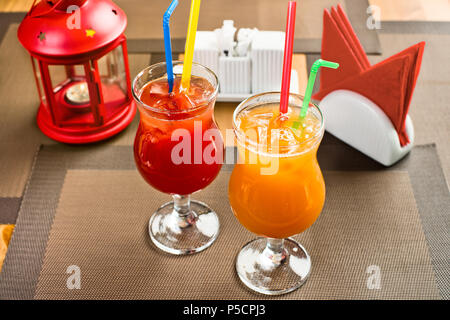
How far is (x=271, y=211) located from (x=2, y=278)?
58cm

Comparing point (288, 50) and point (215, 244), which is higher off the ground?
point (288, 50)

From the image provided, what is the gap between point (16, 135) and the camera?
158 centimetres

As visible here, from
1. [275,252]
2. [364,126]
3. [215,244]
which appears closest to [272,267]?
[275,252]

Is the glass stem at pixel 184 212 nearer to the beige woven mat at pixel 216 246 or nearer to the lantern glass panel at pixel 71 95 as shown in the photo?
the beige woven mat at pixel 216 246

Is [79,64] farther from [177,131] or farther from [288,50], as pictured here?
[288,50]

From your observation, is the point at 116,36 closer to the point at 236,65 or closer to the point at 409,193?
the point at 236,65

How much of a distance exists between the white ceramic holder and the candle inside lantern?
67 cm

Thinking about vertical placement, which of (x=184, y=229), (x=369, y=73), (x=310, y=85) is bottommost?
(x=184, y=229)

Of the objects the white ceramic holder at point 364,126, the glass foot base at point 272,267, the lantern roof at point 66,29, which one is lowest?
the glass foot base at point 272,267

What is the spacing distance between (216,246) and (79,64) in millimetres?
583

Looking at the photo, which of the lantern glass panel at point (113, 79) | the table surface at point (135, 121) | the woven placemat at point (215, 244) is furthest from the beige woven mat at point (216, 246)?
the lantern glass panel at point (113, 79)

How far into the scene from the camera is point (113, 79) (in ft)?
5.65

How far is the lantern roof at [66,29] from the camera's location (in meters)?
1.42

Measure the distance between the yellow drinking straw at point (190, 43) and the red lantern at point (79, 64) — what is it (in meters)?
0.44
